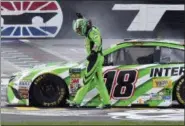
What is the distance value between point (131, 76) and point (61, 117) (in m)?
1.81

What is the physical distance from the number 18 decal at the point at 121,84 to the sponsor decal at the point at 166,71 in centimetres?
32

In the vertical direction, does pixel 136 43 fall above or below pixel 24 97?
above

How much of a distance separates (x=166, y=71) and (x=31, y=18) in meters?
7.49

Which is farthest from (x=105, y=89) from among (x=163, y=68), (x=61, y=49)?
(x=61, y=49)

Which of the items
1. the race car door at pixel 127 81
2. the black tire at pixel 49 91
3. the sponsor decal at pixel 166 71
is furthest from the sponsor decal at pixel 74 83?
the sponsor decal at pixel 166 71

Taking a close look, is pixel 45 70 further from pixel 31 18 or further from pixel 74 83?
pixel 31 18

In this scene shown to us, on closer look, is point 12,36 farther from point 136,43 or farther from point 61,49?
point 136,43

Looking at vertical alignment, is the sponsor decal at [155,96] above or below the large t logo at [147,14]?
below

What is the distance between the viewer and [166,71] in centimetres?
1212

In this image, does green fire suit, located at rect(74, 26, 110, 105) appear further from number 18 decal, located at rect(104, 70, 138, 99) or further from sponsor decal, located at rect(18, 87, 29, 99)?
sponsor decal, located at rect(18, 87, 29, 99)

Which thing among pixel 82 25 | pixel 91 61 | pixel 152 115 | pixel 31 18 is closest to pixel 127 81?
pixel 91 61

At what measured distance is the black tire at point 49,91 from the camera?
11.9m

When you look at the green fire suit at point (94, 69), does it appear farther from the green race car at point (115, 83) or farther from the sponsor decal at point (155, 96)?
the sponsor decal at point (155, 96)

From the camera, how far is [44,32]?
18.9 meters
